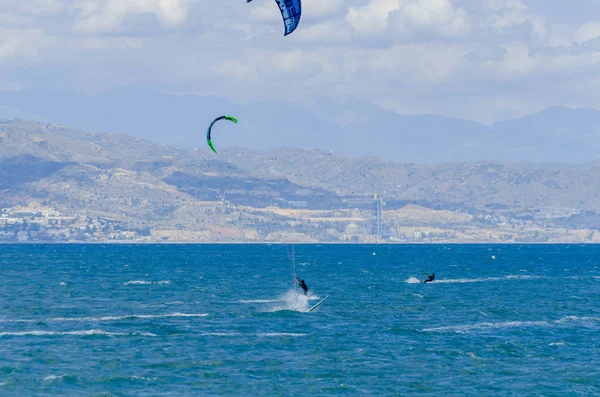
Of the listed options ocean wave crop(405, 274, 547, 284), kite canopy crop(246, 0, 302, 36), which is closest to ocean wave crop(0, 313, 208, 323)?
kite canopy crop(246, 0, 302, 36)

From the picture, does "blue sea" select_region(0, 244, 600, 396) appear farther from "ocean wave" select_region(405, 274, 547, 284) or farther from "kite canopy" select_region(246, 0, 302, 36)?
"kite canopy" select_region(246, 0, 302, 36)

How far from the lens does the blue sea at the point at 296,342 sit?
5438 centimetres

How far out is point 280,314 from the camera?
83.8 meters

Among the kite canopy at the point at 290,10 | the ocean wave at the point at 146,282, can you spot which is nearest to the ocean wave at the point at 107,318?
the kite canopy at the point at 290,10

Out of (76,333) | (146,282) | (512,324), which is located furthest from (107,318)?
(146,282)

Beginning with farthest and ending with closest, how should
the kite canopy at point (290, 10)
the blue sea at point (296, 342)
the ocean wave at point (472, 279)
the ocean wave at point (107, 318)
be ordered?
the ocean wave at point (472, 279) < the ocean wave at point (107, 318) < the blue sea at point (296, 342) < the kite canopy at point (290, 10)

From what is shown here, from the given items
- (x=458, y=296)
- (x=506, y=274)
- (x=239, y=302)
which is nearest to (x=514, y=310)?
(x=458, y=296)

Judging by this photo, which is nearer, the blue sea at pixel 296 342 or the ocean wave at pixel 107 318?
the blue sea at pixel 296 342

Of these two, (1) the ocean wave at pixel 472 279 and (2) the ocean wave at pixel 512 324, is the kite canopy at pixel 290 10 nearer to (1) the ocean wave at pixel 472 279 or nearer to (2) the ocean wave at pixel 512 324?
(2) the ocean wave at pixel 512 324

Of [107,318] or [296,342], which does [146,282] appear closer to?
[107,318]

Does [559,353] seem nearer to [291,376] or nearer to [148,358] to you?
[291,376]

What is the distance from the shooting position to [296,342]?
67.8 m

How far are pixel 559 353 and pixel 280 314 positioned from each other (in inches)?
1022

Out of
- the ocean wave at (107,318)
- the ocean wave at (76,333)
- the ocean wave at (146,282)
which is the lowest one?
the ocean wave at (76,333)
